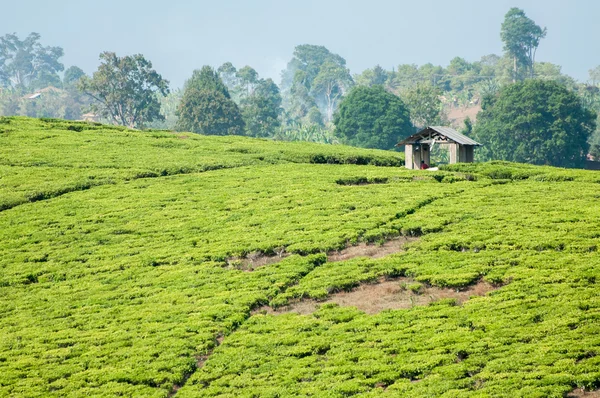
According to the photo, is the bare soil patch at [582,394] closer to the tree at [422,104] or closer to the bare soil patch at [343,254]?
the bare soil patch at [343,254]

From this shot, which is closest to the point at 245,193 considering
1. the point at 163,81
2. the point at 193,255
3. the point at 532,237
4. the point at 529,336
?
the point at 193,255

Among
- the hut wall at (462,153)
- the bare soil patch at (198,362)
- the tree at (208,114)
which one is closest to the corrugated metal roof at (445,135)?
the hut wall at (462,153)

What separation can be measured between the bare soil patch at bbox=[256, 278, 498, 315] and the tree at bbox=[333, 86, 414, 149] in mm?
93106

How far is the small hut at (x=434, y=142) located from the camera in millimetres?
64688

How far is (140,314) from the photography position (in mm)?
36531

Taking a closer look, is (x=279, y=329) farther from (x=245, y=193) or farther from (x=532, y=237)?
(x=245, y=193)

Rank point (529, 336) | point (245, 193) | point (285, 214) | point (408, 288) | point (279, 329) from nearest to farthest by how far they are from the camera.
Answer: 1. point (529, 336)
2. point (279, 329)
3. point (408, 288)
4. point (285, 214)
5. point (245, 193)

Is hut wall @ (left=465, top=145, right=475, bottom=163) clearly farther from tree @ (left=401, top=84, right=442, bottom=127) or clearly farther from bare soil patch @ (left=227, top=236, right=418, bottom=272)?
tree @ (left=401, top=84, right=442, bottom=127)

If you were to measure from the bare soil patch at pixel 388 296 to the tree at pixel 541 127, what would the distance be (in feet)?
268

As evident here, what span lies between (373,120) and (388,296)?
97.6 metres

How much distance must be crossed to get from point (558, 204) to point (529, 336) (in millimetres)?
18471

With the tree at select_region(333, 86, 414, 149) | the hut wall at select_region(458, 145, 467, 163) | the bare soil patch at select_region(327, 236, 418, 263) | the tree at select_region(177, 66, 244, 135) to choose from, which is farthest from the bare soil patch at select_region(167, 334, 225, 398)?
the tree at select_region(177, 66, 244, 135)

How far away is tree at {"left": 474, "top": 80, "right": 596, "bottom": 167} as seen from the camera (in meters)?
115

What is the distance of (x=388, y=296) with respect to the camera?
3578 cm
